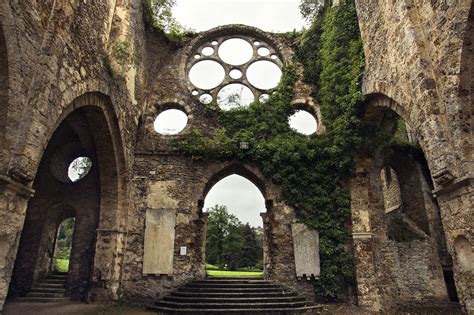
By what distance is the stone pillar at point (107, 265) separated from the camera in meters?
9.02

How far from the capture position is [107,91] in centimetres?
813

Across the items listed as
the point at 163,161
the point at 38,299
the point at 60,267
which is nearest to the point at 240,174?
the point at 163,161

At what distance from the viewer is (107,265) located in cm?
917

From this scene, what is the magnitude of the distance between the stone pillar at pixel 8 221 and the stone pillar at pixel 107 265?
4.56 m

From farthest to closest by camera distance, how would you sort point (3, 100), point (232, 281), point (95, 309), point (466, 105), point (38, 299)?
point (38, 299) → point (232, 281) → point (95, 309) → point (466, 105) → point (3, 100)

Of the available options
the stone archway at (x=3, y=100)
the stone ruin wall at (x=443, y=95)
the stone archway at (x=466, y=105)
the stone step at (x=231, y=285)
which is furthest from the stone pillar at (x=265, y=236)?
the stone archway at (x=3, y=100)

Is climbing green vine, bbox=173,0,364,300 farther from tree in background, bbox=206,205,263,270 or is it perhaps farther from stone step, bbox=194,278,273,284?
tree in background, bbox=206,205,263,270

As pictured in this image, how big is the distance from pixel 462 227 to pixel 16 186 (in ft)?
22.3

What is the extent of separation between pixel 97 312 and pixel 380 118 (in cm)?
905

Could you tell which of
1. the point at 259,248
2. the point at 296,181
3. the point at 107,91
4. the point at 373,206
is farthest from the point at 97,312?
the point at 259,248

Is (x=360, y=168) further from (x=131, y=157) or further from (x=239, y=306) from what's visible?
(x=131, y=157)

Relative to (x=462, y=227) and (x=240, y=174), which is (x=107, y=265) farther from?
(x=462, y=227)

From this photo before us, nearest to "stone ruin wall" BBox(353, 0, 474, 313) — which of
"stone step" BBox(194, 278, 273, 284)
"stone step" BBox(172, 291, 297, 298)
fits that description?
"stone step" BBox(172, 291, 297, 298)

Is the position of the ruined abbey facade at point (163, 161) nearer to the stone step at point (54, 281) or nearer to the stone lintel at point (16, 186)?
the stone lintel at point (16, 186)
